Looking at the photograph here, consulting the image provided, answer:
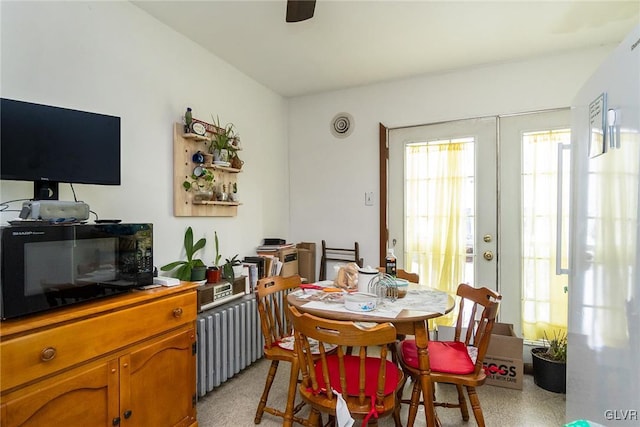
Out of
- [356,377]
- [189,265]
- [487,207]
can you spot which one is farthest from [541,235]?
[189,265]

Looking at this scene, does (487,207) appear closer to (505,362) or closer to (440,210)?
(440,210)

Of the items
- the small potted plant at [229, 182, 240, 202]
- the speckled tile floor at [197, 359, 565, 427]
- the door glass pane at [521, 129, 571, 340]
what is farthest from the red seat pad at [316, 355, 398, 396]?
the door glass pane at [521, 129, 571, 340]

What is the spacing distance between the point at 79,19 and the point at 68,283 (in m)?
1.49

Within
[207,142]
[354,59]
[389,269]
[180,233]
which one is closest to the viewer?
[389,269]

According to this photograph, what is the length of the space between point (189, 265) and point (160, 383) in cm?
81

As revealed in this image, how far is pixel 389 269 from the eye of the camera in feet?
6.58

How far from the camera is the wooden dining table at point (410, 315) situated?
1535 mm

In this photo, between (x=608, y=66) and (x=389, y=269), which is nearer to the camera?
(x=608, y=66)

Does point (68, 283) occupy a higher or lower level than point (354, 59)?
lower

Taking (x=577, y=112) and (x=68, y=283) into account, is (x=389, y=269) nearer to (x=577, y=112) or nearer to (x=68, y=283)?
(x=577, y=112)

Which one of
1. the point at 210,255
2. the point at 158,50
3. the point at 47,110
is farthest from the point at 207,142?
the point at 47,110

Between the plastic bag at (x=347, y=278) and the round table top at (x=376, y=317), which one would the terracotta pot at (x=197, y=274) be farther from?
the plastic bag at (x=347, y=278)

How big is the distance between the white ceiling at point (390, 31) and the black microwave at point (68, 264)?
62.3 inches

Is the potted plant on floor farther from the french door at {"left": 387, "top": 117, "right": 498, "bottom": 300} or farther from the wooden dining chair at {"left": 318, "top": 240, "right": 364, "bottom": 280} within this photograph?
the wooden dining chair at {"left": 318, "top": 240, "right": 364, "bottom": 280}
